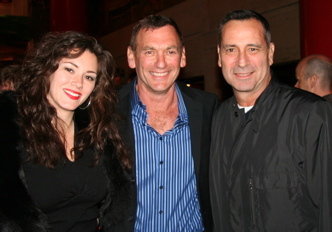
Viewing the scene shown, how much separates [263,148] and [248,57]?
2.23 feet

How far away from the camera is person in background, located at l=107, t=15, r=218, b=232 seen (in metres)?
2.83

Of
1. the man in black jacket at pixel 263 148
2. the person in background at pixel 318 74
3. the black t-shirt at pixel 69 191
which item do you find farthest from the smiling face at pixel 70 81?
the person in background at pixel 318 74

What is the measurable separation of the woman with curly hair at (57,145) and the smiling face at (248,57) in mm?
948

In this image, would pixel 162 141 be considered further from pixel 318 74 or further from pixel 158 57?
pixel 318 74

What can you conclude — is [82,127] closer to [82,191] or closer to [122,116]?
[122,116]

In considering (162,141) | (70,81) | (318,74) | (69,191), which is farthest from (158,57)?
(318,74)

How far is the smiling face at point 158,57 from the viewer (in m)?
2.96

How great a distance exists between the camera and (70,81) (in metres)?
2.41

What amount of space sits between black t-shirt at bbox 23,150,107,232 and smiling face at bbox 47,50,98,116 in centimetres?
41

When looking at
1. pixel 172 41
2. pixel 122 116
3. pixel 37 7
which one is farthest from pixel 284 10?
pixel 37 7

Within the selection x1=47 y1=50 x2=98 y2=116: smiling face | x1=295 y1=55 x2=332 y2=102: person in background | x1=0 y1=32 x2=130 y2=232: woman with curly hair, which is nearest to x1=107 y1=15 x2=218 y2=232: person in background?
x1=0 y1=32 x2=130 y2=232: woman with curly hair

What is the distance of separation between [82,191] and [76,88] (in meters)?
0.71

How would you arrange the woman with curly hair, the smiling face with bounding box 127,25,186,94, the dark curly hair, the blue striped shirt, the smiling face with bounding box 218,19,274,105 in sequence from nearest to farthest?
the woman with curly hair → the dark curly hair → the smiling face with bounding box 218,19,274,105 → the blue striped shirt → the smiling face with bounding box 127,25,186,94

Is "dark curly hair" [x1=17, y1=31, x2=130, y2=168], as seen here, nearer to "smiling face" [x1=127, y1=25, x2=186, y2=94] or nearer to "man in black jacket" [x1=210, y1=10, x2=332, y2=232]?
"smiling face" [x1=127, y1=25, x2=186, y2=94]
